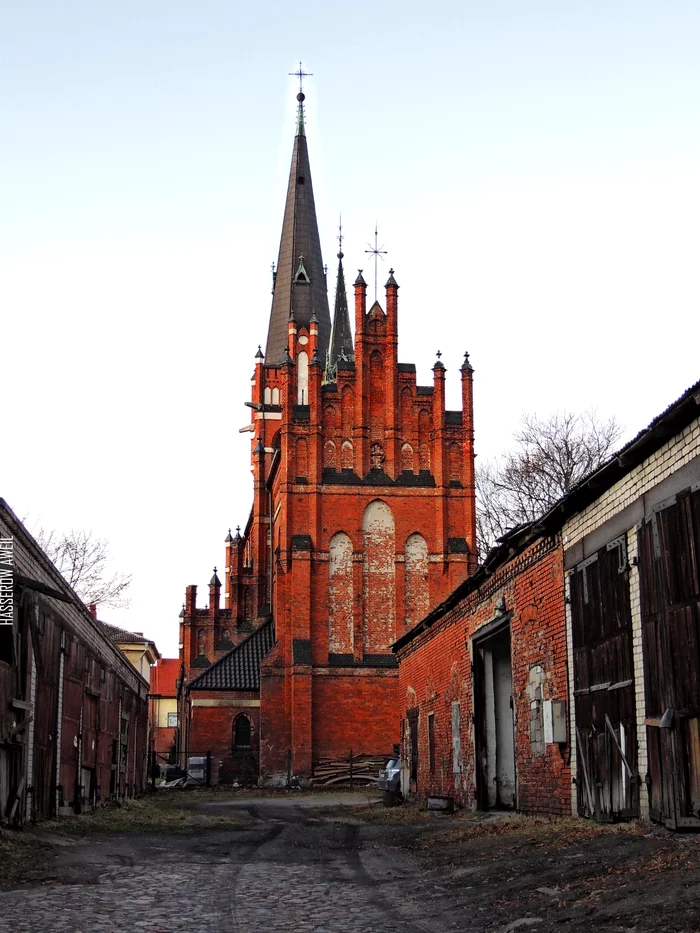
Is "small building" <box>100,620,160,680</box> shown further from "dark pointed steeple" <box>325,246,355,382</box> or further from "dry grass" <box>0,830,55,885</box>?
"dry grass" <box>0,830,55,885</box>

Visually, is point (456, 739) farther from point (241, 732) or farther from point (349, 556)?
point (241, 732)

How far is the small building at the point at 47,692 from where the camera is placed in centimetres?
1624

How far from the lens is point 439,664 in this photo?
2498cm

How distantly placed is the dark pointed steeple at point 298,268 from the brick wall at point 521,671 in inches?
1746

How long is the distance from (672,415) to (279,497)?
115 ft

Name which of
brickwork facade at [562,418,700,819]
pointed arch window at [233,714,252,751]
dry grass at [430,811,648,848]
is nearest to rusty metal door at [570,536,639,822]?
brickwork facade at [562,418,700,819]

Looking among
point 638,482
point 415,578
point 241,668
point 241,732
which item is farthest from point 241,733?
point 638,482

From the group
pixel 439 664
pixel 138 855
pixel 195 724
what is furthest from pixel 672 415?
pixel 195 724

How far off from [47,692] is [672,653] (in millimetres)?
11834

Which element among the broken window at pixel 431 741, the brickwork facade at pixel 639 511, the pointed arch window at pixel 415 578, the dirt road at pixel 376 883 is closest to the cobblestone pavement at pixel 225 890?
the dirt road at pixel 376 883

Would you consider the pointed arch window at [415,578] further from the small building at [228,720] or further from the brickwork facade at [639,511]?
the brickwork facade at [639,511]

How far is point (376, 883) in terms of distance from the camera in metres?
11.7

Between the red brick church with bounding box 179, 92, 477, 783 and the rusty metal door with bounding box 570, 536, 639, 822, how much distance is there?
92.1 feet

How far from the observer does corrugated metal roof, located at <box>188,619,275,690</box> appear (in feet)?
150
